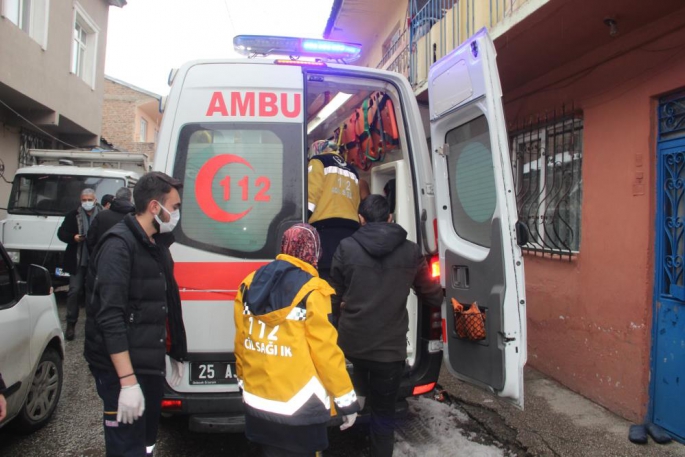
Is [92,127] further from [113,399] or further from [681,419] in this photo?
[681,419]

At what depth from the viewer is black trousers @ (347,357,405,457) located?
9.30 feet

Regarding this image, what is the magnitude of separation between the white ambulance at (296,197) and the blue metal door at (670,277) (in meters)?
1.57

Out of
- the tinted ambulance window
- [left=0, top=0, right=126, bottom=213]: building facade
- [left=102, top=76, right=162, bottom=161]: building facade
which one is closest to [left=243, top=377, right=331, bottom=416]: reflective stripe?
the tinted ambulance window

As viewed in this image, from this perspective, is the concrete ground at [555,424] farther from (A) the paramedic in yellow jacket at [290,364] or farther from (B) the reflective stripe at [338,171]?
(B) the reflective stripe at [338,171]

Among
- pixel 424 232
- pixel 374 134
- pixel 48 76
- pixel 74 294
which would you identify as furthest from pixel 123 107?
pixel 424 232

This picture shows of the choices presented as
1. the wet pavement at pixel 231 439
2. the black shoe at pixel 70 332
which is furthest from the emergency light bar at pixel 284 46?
the black shoe at pixel 70 332

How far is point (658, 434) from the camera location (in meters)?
3.44

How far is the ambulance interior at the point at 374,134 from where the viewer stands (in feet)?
10.9

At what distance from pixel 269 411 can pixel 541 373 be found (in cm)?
371

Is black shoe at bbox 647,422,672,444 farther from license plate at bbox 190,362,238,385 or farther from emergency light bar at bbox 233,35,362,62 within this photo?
emergency light bar at bbox 233,35,362,62

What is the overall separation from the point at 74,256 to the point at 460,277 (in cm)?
485

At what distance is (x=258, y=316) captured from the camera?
2.08 meters

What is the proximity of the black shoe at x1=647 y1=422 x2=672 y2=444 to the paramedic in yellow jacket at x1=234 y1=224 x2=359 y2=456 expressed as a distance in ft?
8.56

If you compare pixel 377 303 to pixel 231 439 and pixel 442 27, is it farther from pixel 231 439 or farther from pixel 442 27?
pixel 442 27
